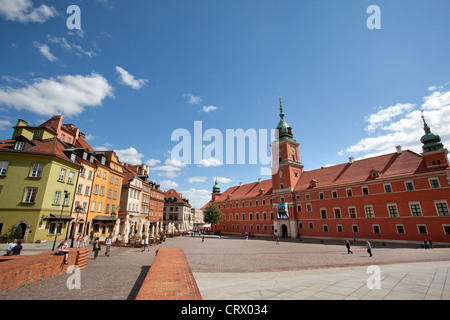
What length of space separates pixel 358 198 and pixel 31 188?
47.9 metres

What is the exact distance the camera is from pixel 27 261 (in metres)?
8.81

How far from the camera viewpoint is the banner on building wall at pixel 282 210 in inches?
1831

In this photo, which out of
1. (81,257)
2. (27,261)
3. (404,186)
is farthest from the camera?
(404,186)

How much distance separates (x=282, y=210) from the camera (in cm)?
4728

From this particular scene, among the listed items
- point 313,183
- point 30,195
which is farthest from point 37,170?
point 313,183

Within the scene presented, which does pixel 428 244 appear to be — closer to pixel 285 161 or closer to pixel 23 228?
pixel 285 161

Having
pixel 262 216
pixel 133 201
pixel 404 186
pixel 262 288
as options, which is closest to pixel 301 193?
pixel 262 216

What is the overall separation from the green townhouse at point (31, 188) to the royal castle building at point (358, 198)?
1676 inches

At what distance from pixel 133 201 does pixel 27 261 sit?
108ft

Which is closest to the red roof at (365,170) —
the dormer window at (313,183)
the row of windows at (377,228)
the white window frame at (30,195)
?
Result: the dormer window at (313,183)

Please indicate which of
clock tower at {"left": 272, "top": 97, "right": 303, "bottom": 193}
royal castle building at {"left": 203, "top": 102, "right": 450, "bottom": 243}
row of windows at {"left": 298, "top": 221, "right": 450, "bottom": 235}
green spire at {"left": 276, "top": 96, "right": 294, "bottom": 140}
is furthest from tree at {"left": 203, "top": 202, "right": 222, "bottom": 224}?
green spire at {"left": 276, "top": 96, "right": 294, "bottom": 140}
